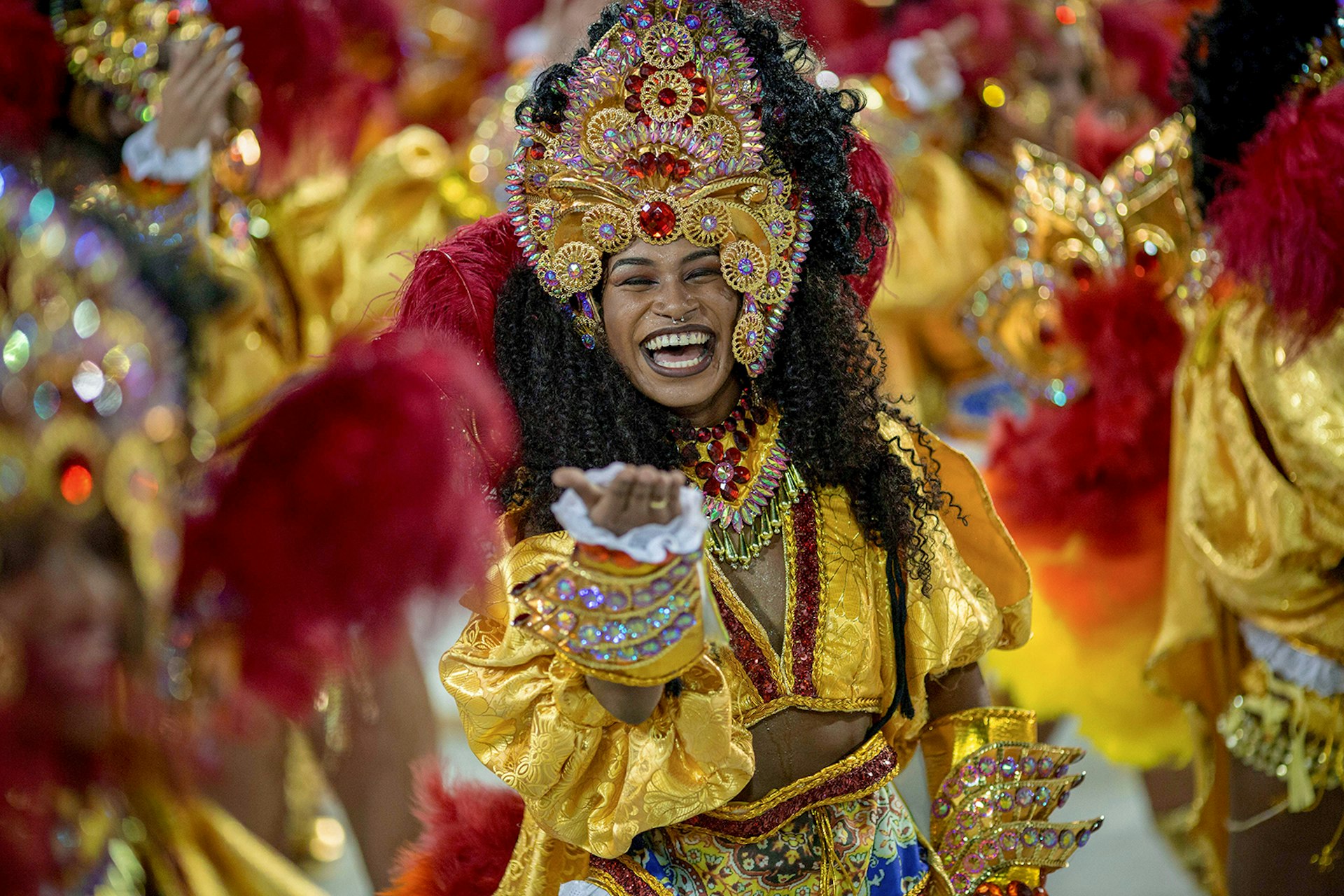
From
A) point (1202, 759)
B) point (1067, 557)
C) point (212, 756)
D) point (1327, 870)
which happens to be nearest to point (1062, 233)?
point (1067, 557)

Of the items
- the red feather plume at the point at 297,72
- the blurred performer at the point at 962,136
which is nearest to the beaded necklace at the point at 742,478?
the red feather plume at the point at 297,72

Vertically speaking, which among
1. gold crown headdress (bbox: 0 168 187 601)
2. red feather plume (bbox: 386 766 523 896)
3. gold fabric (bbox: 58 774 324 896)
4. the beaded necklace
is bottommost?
gold fabric (bbox: 58 774 324 896)

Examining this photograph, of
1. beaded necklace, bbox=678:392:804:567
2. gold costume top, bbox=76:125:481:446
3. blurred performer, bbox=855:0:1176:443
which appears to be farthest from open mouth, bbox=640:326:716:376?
blurred performer, bbox=855:0:1176:443

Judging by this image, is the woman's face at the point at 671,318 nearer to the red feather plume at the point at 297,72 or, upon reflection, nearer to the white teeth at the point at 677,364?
the white teeth at the point at 677,364

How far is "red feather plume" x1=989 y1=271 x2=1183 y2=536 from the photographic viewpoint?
3168 mm

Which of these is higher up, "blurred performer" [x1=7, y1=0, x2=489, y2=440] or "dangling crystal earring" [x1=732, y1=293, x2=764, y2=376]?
"dangling crystal earring" [x1=732, y1=293, x2=764, y2=376]

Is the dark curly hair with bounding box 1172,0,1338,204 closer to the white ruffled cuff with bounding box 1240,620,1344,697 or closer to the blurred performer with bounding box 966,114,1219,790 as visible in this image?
the blurred performer with bounding box 966,114,1219,790

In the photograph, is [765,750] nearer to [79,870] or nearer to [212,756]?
[212,756]

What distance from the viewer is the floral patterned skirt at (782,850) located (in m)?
1.89

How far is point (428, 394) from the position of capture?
1550mm

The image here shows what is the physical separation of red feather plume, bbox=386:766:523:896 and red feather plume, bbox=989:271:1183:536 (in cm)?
158

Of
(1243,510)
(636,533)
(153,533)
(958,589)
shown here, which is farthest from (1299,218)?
(153,533)

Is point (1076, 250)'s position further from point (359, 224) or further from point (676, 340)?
point (359, 224)

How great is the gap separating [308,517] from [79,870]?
423 millimetres
